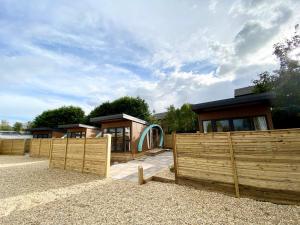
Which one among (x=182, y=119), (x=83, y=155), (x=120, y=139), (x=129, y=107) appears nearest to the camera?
(x=83, y=155)

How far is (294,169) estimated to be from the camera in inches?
162

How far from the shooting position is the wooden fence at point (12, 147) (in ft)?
66.0

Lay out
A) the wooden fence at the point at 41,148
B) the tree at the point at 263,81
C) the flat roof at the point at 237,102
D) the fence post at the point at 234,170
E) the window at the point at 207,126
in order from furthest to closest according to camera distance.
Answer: the wooden fence at the point at 41,148, the tree at the point at 263,81, the window at the point at 207,126, the flat roof at the point at 237,102, the fence post at the point at 234,170

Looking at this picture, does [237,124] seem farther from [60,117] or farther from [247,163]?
[60,117]

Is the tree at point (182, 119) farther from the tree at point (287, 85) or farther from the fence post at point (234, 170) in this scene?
the fence post at point (234, 170)

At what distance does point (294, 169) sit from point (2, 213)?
8021mm

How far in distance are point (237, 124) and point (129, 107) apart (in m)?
20.5

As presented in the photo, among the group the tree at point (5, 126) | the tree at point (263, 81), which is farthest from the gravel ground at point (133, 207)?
the tree at point (5, 126)

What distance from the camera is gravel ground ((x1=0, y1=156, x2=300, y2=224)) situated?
3.73 m

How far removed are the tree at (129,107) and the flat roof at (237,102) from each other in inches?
717

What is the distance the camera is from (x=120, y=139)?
1473cm

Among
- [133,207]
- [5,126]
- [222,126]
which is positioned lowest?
[133,207]

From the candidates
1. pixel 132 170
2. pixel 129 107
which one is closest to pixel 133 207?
pixel 132 170

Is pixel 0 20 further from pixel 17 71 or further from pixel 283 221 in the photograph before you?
pixel 283 221
